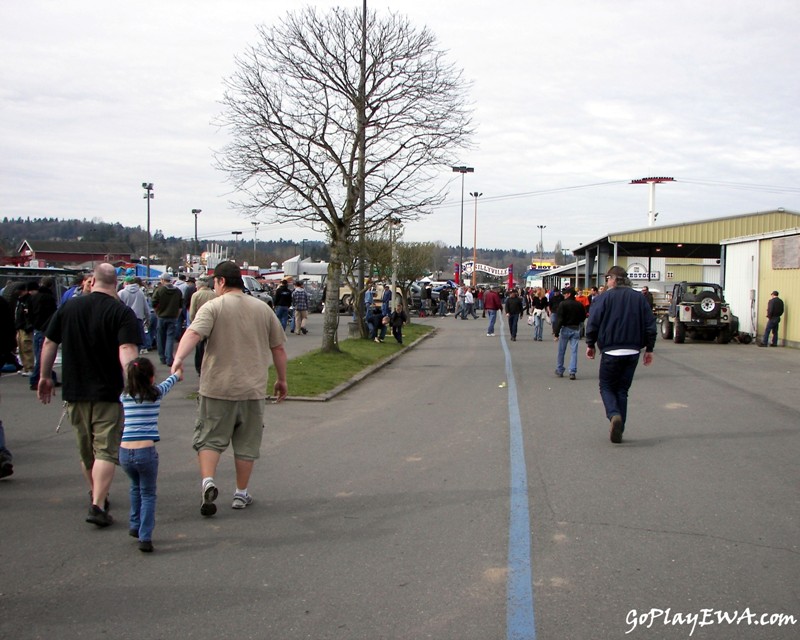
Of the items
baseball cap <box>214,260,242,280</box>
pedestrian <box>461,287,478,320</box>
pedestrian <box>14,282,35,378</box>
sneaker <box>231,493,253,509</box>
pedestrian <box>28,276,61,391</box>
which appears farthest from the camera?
pedestrian <box>461,287,478,320</box>

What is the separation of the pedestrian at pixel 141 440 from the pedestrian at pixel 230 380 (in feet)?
2.39

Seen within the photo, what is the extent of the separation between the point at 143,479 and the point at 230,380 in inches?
42.5

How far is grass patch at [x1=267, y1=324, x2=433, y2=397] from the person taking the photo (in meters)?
12.8

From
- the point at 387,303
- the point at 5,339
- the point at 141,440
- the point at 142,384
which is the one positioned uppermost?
the point at 387,303

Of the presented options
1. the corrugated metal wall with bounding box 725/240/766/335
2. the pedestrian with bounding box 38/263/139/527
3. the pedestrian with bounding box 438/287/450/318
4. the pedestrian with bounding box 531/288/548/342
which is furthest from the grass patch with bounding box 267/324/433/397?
the pedestrian with bounding box 438/287/450/318

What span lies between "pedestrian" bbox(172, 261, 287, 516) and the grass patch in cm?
601

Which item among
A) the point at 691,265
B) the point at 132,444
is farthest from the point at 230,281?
the point at 691,265

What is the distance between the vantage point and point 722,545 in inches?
205

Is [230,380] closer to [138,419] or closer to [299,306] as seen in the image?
[138,419]

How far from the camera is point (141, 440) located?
505cm

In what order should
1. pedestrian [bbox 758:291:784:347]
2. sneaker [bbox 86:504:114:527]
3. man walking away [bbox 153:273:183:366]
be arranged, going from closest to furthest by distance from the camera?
1. sneaker [bbox 86:504:114:527]
2. man walking away [bbox 153:273:183:366]
3. pedestrian [bbox 758:291:784:347]

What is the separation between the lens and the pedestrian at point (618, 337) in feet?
28.2

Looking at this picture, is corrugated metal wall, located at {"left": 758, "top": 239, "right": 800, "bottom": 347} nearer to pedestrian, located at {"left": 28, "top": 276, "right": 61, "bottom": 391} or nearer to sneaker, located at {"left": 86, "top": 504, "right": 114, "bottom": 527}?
pedestrian, located at {"left": 28, "top": 276, "right": 61, "bottom": 391}

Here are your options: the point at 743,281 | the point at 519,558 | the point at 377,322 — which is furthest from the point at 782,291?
the point at 519,558
